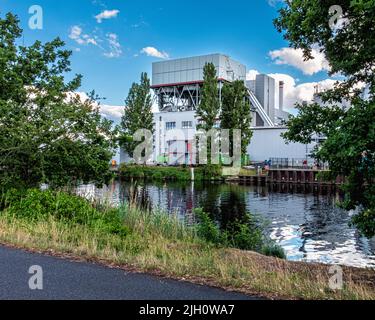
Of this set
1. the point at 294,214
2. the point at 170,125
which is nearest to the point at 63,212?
the point at 294,214

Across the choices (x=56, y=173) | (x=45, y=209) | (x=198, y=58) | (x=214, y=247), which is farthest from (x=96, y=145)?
(x=198, y=58)

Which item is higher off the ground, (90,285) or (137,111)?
(137,111)

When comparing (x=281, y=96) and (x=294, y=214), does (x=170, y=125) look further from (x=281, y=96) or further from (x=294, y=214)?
(x=294, y=214)

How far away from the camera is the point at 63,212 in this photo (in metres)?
12.5

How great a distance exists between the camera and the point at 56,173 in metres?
16.7

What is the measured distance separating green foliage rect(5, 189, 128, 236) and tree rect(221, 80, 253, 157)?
4788cm

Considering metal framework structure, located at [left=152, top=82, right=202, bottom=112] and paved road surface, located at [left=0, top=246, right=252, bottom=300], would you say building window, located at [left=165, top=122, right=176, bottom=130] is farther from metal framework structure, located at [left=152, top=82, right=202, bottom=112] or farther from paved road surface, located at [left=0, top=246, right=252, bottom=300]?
paved road surface, located at [left=0, top=246, right=252, bottom=300]

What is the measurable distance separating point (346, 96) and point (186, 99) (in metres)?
74.7

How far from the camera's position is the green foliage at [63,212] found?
11979mm

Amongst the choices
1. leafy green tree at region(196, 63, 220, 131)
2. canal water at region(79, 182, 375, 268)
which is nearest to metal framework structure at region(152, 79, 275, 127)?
leafy green tree at region(196, 63, 220, 131)

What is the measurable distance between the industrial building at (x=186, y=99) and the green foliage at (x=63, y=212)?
58059 millimetres

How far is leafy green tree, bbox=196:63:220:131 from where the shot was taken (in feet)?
205

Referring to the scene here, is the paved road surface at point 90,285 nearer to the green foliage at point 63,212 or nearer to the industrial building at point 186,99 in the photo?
the green foliage at point 63,212

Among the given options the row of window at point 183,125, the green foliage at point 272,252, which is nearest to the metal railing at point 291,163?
the row of window at point 183,125
